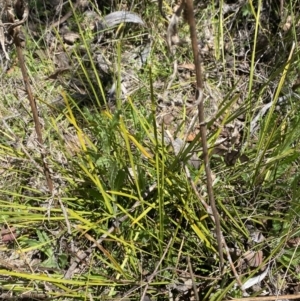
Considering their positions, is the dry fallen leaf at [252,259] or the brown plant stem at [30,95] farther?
the dry fallen leaf at [252,259]

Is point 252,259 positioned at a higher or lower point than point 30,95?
lower

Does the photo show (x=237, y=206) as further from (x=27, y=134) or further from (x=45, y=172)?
(x=27, y=134)

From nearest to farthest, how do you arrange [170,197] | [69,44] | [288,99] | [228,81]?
[170,197]
[288,99]
[228,81]
[69,44]

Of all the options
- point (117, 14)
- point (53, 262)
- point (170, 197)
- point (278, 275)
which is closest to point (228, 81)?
point (117, 14)

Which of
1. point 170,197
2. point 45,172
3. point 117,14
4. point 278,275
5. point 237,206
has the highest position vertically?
point 117,14

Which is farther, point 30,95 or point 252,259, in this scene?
point 252,259

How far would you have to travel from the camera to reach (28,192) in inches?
70.7

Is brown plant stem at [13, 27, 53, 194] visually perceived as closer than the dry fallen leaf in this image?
Yes

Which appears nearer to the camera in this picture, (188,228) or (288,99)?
(188,228)

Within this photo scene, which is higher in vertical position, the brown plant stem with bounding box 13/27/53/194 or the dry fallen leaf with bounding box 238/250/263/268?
the brown plant stem with bounding box 13/27/53/194

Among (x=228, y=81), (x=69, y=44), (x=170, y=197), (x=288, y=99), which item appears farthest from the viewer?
(x=69, y=44)

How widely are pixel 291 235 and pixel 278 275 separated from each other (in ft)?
0.51

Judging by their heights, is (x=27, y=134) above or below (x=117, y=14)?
below

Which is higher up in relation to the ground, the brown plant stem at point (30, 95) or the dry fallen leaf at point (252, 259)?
the brown plant stem at point (30, 95)
